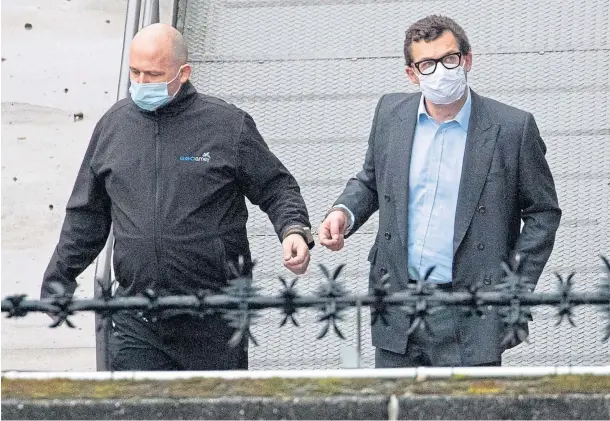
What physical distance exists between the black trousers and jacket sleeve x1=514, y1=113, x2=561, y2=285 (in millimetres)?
1000

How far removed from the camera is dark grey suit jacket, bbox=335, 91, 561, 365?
5027mm

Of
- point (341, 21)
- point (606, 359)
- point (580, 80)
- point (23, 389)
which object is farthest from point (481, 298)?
point (341, 21)

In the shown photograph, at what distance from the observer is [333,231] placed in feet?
16.2

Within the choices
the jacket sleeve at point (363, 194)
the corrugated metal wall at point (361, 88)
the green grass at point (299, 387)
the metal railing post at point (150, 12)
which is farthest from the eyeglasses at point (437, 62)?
the metal railing post at point (150, 12)

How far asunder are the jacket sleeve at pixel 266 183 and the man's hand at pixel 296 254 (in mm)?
175

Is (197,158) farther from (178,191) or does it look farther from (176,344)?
(176,344)

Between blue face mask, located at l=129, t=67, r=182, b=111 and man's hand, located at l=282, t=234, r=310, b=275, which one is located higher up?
blue face mask, located at l=129, t=67, r=182, b=111

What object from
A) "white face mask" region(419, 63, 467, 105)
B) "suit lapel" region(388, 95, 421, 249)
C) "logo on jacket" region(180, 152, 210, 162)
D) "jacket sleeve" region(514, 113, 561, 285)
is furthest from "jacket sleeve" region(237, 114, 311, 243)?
"jacket sleeve" region(514, 113, 561, 285)

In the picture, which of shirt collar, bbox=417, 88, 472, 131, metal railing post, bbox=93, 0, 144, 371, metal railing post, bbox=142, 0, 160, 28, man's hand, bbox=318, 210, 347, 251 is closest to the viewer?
man's hand, bbox=318, 210, 347, 251

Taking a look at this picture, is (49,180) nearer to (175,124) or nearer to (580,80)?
(580,80)

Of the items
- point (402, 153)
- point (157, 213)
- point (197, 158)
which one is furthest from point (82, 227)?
point (402, 153)

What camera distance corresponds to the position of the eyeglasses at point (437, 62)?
5.05 meters

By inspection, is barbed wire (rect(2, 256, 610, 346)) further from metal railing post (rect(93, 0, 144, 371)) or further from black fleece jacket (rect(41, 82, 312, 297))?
black fleece jacket (rect(41, 82, 312, 297))

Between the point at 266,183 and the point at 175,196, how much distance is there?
Result: 1.07ft
